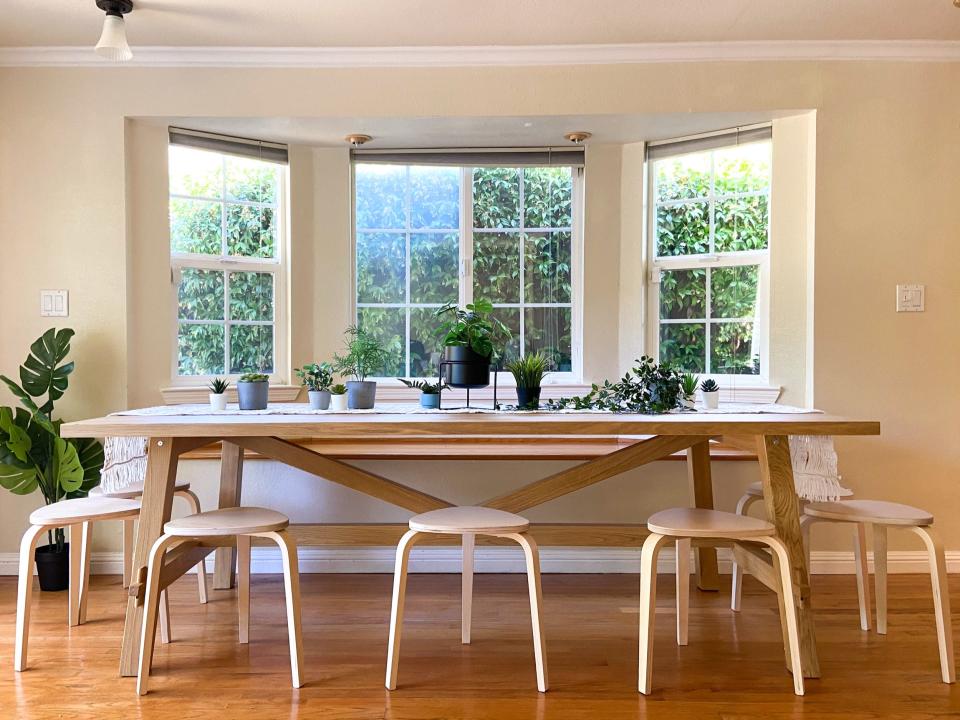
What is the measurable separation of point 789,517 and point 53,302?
129 inches

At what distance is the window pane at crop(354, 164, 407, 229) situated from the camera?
4250mm

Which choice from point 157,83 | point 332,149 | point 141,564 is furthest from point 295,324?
point 141,564

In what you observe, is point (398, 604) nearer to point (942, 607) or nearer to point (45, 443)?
point (942, 607)

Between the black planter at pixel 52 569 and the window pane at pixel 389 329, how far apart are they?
1.76m

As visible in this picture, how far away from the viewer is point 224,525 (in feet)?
7.31

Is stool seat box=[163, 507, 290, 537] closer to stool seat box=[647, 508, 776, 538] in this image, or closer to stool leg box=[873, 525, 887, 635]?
stool seat box=[647, 508, 776, 538]

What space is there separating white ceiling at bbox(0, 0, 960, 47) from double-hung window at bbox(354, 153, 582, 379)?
921 millimetres

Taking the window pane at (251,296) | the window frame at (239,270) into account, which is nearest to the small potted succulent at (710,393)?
the window frame at (239,270)

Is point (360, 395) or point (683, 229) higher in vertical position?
point (683, 229)

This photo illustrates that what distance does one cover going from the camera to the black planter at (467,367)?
2646 mm

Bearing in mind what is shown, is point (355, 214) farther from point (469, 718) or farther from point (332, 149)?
point (469, 718)

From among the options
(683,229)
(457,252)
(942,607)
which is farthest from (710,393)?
(457,252)

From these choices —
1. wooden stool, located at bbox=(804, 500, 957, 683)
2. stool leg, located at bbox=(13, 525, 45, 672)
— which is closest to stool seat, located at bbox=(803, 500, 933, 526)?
wooden stool, located at bbox=(804, 500, 957, 683)

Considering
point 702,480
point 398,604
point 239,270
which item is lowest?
point 398,604
